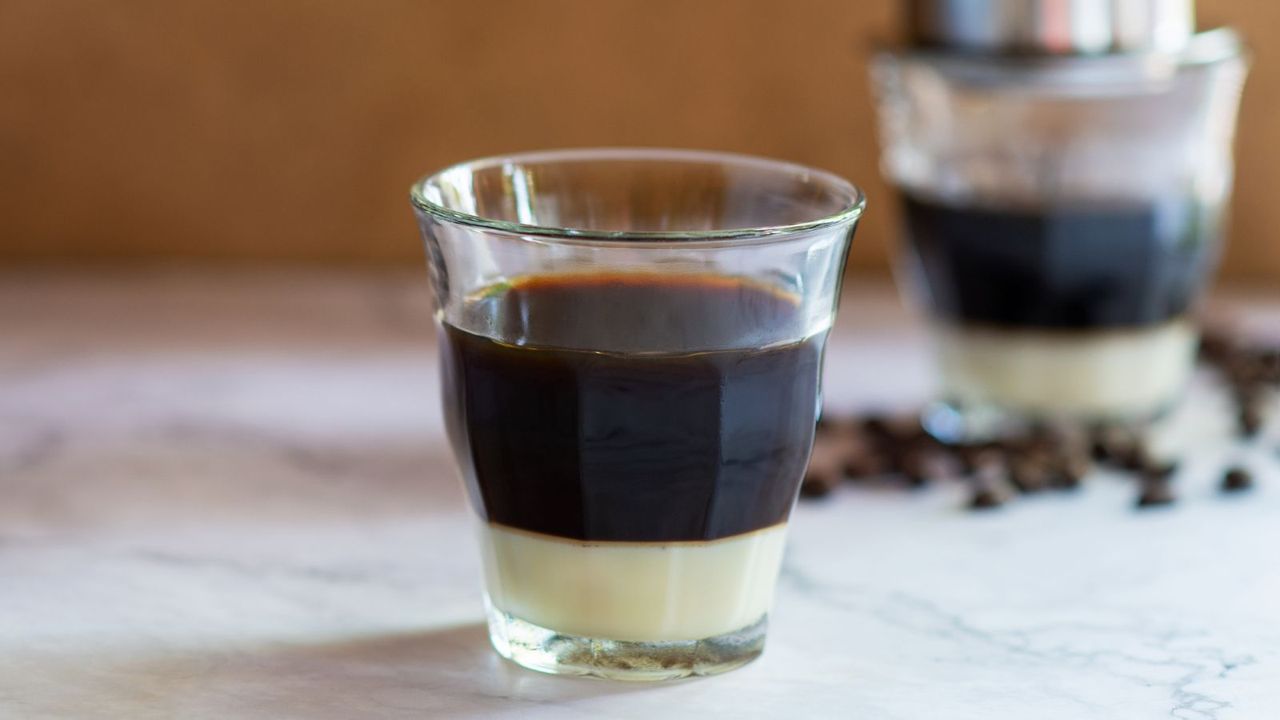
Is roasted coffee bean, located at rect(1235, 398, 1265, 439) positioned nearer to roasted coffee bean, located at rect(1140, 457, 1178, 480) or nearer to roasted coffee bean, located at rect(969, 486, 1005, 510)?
roasted coffee bean, located at rect(1140, 457, 1178, 480)

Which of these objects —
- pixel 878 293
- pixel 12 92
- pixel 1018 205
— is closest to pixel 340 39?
pixel 12 92

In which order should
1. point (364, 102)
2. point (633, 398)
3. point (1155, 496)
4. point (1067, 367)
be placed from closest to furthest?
point (633, 398) < point (1155, 496) < point (1067, 367) < point (364, 102)

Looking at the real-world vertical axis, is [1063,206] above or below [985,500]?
above

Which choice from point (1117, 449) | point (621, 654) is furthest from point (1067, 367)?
point (621, 654)

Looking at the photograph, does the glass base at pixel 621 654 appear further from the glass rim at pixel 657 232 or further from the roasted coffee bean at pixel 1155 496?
the roasted coffee bean at pixel 1155 496

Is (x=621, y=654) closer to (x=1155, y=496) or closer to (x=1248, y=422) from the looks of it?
(x=1155, y=496)

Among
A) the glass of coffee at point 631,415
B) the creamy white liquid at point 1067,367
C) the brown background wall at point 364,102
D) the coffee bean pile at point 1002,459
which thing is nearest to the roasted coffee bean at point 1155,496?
the coffee bean pile at point 1002,459

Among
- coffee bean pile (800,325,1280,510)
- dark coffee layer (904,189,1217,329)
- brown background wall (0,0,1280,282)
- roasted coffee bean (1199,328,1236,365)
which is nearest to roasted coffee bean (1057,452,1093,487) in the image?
coffee bean pile (800,325,1280,510)

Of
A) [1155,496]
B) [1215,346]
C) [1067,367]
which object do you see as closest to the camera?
[1155,496]
